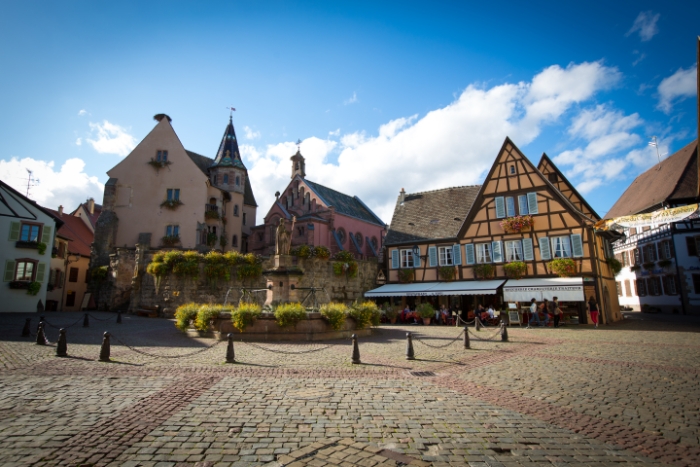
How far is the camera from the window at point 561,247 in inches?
920

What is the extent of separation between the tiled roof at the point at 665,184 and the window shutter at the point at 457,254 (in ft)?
58.9

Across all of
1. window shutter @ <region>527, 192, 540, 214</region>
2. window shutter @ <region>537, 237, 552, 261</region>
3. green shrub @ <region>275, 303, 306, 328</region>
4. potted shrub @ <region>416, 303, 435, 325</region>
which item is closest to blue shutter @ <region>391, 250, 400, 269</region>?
potted shrub @ <region>416, 303, 435, 325</region>

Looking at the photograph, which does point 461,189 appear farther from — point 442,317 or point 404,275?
point 442,317

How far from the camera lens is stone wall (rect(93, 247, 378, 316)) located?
26.5 meters

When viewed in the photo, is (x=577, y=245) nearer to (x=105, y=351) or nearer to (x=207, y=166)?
(x=105, y=351)

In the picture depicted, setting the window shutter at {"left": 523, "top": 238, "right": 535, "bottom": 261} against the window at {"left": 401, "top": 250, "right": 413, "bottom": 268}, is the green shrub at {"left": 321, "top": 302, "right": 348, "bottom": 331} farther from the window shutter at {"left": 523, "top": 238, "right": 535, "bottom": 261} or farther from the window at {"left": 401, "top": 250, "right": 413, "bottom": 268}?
the window at {"left": 401, "top": 250, "right": 413, "bottom": 268}

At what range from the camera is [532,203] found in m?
24.8

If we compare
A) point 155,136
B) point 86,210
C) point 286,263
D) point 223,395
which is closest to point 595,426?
point 223,395

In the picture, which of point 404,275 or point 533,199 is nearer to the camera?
point 533,199

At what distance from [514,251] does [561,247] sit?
256 cm

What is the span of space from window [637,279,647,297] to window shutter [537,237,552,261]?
63.8 ft

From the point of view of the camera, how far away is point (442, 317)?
80.0ft

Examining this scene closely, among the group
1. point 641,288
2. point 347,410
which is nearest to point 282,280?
point 347,410

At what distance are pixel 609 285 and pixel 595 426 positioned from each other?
23443mm
